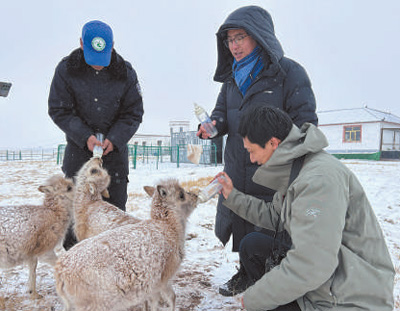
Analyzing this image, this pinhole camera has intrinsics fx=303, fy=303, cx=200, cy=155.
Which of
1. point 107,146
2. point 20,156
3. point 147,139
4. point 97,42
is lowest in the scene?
point 20,156

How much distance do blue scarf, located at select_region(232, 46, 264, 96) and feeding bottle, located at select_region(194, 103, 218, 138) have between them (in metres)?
0.51

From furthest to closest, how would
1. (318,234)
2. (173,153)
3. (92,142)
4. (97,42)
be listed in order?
(173,153) < (92,142) < (97,42) < (318,234)

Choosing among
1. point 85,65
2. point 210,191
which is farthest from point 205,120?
point 85,65

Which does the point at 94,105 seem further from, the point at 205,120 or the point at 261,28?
the point at 261,28

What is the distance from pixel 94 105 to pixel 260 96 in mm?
2070

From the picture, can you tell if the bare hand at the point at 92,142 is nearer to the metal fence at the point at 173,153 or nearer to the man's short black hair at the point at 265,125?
the man's short black hair at the point at 265,125

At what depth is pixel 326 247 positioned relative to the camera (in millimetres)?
1819

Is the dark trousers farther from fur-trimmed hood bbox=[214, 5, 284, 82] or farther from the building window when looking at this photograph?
the building window

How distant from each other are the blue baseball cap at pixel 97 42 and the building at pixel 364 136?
37491mm

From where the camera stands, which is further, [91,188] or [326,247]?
[91,188]

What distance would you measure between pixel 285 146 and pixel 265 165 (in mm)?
238

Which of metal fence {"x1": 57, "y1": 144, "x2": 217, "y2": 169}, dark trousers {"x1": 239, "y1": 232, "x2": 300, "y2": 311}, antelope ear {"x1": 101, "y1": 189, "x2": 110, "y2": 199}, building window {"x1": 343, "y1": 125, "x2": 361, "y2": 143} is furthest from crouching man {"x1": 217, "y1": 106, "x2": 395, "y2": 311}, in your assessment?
building window {"x1": 343, "y1": 125, "x2": 361, "y2": 143}

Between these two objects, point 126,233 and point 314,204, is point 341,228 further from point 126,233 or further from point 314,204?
point 126,233

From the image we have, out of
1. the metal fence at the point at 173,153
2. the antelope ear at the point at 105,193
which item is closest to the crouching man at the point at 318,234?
the antelope ear at the point at 105,193
